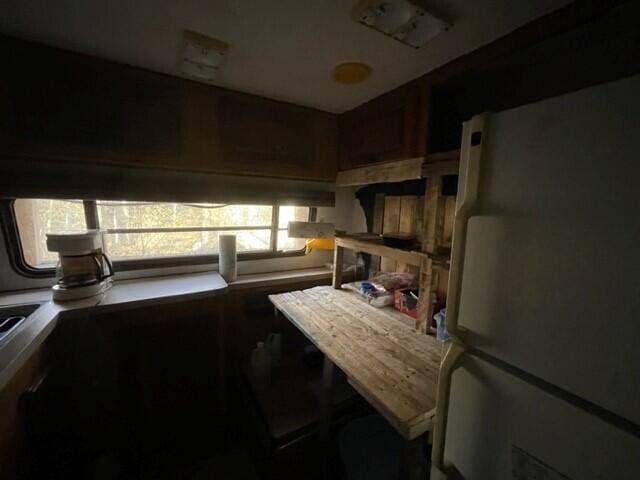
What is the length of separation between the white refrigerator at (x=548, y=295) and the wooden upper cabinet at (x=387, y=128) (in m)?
0.66

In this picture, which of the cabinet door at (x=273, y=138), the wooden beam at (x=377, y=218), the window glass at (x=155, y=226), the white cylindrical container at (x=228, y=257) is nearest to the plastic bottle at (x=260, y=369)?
the white cylindrical container at (x=228, y=257)

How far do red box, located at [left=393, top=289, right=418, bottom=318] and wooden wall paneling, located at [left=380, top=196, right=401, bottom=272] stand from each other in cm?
34

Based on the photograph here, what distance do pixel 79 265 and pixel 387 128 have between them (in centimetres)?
179

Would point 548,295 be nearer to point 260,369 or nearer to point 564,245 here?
point 564,245

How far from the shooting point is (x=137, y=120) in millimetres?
1238

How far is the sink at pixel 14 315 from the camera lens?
1051mm

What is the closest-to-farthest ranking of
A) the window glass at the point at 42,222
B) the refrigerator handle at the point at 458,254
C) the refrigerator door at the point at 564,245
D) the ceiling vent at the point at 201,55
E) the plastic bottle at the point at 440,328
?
the refrigerator door at the point at 564,245 → the refrigerator handle at the point at 458,254 → the ceiling vent at the point at 201,55 → the plastic bottle at the point at 440,328 → the window glass at the point at 42,222

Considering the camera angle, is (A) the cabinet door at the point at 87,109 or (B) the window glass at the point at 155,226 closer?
(A) the cabinet door at the point at 87,109

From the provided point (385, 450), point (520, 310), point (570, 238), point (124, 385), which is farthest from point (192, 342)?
point (570, 238)

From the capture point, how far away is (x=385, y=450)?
1166 mm

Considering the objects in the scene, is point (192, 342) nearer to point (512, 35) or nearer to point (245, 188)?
point (245, 188)

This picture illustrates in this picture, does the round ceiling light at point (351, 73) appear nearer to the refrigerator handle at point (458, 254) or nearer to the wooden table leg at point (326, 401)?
the refrigerator handle at point (458, 254)

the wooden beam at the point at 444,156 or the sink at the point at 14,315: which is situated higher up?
the wooden beam at the point at 444,156

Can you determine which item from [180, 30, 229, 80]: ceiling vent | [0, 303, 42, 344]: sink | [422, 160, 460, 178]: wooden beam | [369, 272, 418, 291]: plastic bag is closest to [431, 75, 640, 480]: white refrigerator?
[422, 160, 460, 178]: wooden beam
